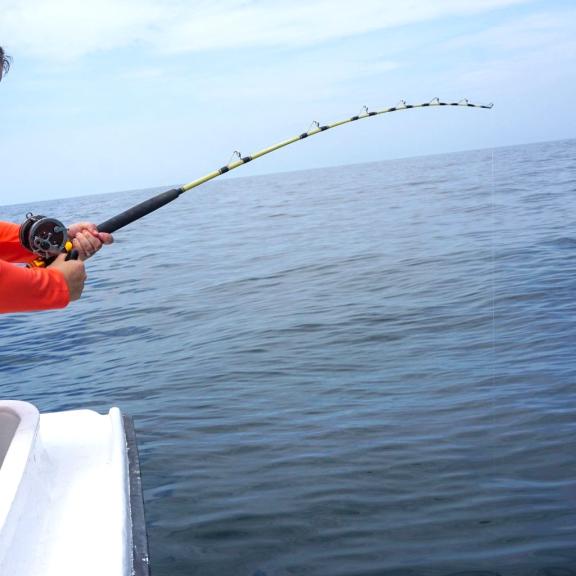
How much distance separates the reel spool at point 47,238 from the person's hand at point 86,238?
2.0 inches

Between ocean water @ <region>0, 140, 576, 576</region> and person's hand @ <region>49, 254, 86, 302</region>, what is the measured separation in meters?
1.42

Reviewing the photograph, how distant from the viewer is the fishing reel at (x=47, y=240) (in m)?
3.01

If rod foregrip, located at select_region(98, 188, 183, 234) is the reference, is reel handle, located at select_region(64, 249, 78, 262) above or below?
below

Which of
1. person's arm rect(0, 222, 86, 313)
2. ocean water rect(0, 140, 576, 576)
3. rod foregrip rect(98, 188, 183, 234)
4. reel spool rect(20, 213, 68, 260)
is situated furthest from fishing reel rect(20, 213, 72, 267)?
ocean water rect(0, 140, 576, 576)

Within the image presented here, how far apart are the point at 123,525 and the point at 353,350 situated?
432 cm

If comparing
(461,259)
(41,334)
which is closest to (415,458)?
(41,334)

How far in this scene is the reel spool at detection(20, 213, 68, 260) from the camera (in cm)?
303

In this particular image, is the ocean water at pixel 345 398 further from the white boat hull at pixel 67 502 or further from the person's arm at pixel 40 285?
the person's arm at pixel 40 285

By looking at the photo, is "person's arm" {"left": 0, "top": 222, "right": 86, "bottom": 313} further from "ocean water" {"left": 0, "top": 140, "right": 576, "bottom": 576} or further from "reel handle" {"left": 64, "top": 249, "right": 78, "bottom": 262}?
"ocean water" {"left": 0, "top": 140, "right": 576, "bottom": 576}

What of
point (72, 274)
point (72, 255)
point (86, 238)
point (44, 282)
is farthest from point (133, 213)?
point (44, 282)

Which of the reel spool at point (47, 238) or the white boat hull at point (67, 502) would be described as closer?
the white boat hull at point (67, 502)

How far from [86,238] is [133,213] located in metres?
0.48

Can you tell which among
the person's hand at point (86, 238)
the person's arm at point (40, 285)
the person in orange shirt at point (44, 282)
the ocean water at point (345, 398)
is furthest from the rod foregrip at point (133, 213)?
the ocean water at point (345, 398)

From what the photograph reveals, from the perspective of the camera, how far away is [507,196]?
2005 centimetres
